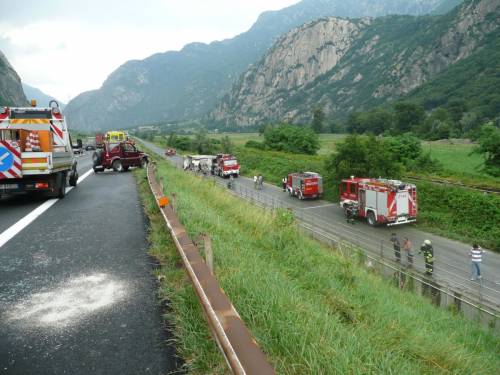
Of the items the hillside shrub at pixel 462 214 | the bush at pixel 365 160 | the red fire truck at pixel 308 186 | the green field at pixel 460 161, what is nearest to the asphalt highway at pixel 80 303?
the hillside shrub at pixel 462 214

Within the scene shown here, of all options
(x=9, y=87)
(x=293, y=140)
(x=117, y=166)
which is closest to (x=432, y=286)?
(x=117, y=166)

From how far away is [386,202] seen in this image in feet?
80.1

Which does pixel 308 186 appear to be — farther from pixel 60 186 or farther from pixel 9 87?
pixel 9 87

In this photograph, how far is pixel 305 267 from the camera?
6598 millimetres

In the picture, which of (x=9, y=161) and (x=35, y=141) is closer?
(x=9, y=161)

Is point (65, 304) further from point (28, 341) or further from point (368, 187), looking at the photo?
point (368, 187)

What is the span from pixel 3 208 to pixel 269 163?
46549mm

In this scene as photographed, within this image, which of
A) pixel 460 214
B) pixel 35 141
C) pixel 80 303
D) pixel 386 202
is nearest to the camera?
pixel 80 303

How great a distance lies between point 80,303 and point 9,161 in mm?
8331

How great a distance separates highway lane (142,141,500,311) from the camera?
15.6 metres

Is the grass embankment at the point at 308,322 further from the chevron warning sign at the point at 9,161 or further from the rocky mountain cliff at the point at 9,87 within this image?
the rocky mountain cliff at the point at 9,87

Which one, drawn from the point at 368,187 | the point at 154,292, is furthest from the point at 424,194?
the point at 154,292

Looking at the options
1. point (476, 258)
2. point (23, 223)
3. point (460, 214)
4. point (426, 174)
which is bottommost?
point (460, 214)

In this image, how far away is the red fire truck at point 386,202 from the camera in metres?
24.4
